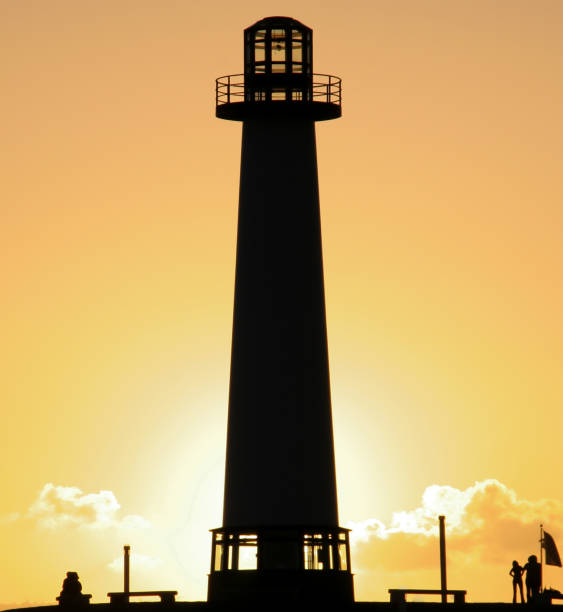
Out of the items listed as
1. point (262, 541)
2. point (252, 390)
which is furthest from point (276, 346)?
point (262, 541)

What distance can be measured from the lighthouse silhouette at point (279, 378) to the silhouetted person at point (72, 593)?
5176 millimetres

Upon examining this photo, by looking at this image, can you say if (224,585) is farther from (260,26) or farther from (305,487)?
(260,26)

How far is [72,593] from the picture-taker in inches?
3059

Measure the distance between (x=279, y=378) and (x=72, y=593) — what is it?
33.0 ft

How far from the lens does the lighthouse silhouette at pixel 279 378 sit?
79.9 meters

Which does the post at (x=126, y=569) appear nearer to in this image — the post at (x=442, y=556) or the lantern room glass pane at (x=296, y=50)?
the post at (x=442, y=556)

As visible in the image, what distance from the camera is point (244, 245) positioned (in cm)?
8169

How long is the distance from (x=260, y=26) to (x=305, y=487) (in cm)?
1633

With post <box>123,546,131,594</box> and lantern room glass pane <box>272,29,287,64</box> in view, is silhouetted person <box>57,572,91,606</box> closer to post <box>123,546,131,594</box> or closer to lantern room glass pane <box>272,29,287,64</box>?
post <box>123,546,131,594</box>

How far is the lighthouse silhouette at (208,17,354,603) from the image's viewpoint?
7994cm

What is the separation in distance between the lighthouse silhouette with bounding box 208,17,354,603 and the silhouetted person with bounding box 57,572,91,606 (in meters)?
5.18

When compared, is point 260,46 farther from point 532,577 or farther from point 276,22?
point 532,577

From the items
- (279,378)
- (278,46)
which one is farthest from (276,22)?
(279,378)

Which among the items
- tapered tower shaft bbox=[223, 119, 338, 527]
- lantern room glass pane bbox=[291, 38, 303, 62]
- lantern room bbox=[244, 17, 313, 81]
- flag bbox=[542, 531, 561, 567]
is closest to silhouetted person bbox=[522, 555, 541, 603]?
flag bbox=[542, 531, 561, 567]
